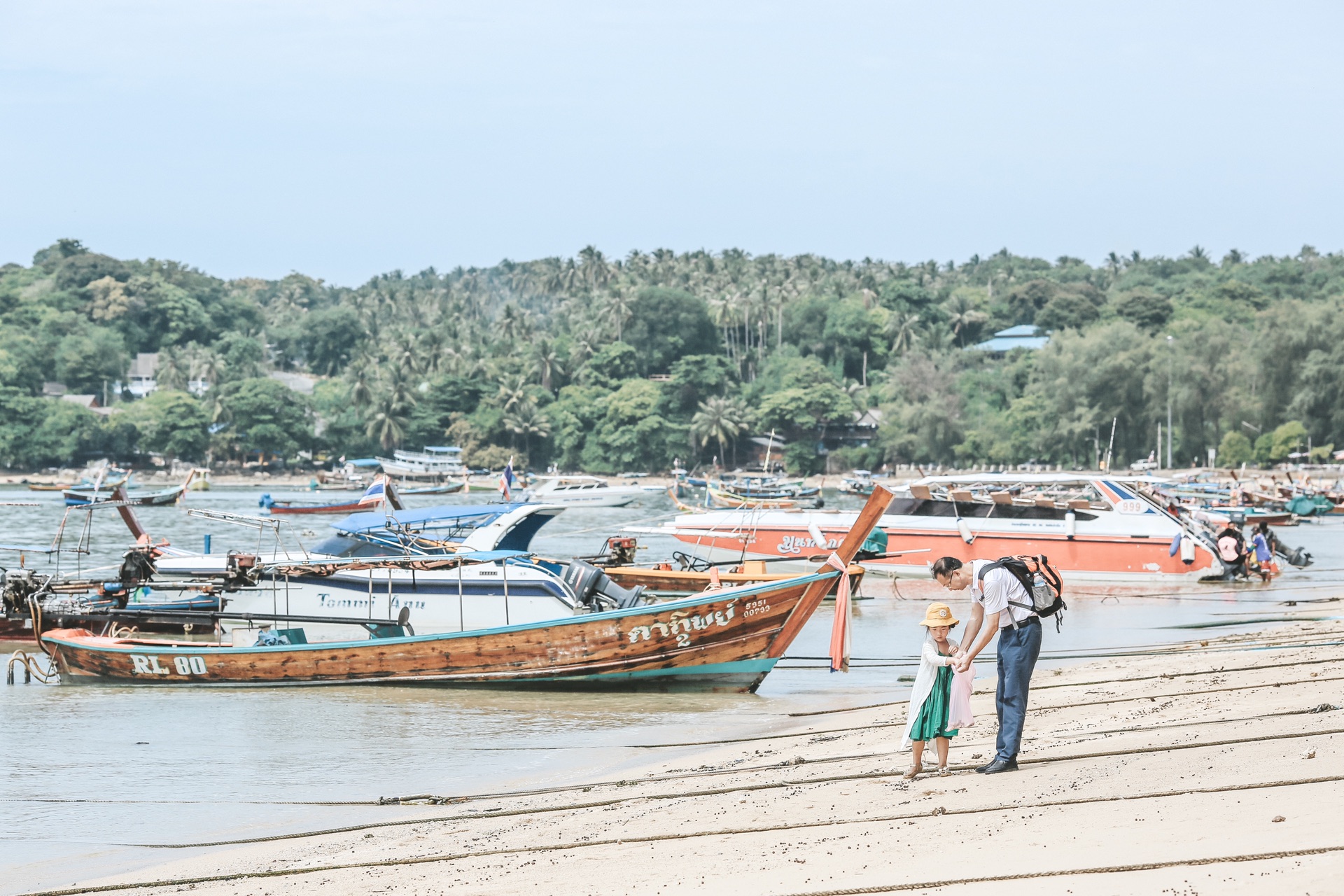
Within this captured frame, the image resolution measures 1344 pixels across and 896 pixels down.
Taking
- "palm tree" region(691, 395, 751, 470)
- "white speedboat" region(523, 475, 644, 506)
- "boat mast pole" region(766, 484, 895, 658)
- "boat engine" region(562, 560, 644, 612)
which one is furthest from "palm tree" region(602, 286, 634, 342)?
"boat mast pole" region(766, 484, 895, 658)

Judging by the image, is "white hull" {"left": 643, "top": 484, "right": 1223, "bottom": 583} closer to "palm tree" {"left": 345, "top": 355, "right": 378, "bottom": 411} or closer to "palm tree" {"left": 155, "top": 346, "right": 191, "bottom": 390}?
"palm tree" {"left": 345, "top": 355, "right": 378, "bottom": 411}

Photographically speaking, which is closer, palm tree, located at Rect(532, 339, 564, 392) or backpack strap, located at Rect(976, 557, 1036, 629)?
backpack strap, located at Rect(976, 557, 1036, 629)

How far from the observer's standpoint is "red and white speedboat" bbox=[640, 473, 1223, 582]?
33531mm

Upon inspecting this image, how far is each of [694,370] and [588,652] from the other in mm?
117942

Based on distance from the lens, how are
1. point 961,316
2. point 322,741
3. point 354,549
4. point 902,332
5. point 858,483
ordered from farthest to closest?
point 961,316 < point 902,332 < point 858,483 < point 354,549 < point 322,741

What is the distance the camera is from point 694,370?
13588 cm

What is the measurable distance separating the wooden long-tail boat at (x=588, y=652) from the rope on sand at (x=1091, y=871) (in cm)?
968

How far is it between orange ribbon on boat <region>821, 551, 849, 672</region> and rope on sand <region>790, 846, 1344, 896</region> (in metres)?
7.08

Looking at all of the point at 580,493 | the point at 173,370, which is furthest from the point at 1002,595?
the point at 173,370

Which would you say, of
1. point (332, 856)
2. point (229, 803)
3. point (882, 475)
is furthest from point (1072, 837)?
point (882, 475)

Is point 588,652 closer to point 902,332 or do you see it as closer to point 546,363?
point 546,363

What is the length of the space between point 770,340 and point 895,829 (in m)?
145

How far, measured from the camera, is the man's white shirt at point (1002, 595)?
9812mm

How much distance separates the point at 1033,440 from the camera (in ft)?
351
